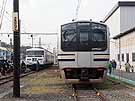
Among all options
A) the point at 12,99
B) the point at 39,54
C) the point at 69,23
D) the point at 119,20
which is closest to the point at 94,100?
the point at 12,99

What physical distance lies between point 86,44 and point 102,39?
91 cm

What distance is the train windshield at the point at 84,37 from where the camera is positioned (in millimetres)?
19344

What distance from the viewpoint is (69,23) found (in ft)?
65.1

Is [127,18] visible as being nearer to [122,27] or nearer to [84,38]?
[122,27]

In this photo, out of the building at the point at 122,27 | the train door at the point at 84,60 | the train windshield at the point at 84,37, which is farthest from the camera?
the building at the point at 122,27

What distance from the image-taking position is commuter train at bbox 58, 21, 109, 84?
19094mm

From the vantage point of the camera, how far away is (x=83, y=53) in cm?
1914

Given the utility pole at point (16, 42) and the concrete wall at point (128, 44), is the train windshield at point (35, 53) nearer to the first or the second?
the concrete wall at point (128, 44)

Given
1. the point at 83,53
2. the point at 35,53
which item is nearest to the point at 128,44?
the point at 35,53

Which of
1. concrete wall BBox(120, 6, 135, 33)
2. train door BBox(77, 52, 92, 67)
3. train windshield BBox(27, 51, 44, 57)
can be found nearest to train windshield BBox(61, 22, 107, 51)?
train door BBox(77, 52, 92, 67)

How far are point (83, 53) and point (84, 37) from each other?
0.93 metres

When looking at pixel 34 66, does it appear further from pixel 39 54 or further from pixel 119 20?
pixel 119 20

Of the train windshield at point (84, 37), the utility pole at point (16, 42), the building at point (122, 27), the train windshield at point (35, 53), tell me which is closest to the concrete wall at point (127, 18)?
the building at point (122, 27)

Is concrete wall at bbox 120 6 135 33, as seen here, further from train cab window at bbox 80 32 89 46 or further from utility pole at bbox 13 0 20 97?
utility pole at bbox 13 0 20 97
